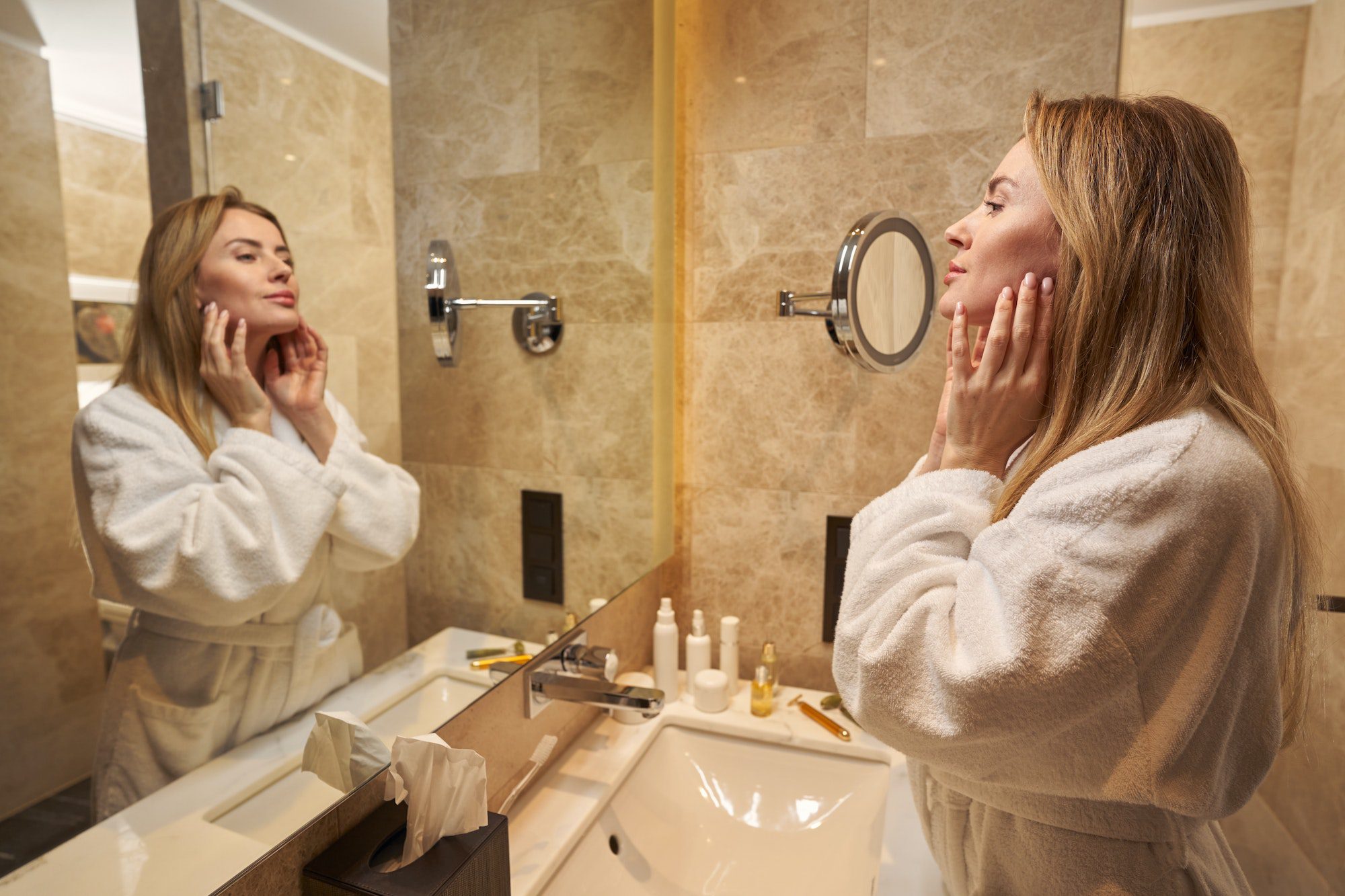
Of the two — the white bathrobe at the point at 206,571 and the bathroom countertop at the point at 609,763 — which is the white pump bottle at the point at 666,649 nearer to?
the bathroom countertop at the point at 609,763

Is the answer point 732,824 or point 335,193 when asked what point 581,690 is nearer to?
point 732,824

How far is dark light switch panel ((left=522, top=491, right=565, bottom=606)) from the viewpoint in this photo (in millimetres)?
1084

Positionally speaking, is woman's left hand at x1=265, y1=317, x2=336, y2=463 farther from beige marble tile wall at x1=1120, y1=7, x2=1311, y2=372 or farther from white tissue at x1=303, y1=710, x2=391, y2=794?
beige marble tile wall at x1=1120, y1=7, x2=1311, y2=372

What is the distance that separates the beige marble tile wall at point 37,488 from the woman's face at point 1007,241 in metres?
0.83

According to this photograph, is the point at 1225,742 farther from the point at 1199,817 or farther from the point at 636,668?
the point at 636,668

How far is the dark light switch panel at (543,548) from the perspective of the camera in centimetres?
108

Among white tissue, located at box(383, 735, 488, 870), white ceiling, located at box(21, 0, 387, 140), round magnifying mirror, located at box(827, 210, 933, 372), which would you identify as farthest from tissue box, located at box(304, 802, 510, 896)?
round magnifying mirror, located at box(827, 210, 933, 372)

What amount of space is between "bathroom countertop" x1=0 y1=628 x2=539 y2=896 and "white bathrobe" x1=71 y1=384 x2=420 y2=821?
1 cm

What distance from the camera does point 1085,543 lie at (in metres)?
0.63

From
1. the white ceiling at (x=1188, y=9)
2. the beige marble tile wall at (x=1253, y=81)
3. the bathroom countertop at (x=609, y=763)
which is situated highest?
the white ceiling at (x=1188, y=9)

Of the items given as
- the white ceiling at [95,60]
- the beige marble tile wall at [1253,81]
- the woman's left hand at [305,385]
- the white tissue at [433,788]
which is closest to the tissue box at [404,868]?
the white tissue at [433,788]

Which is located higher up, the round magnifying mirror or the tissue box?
the round magnifying mirror

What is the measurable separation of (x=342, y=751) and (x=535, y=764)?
419 mm

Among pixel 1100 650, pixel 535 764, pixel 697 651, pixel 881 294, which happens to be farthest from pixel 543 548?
pixel 1100 650
